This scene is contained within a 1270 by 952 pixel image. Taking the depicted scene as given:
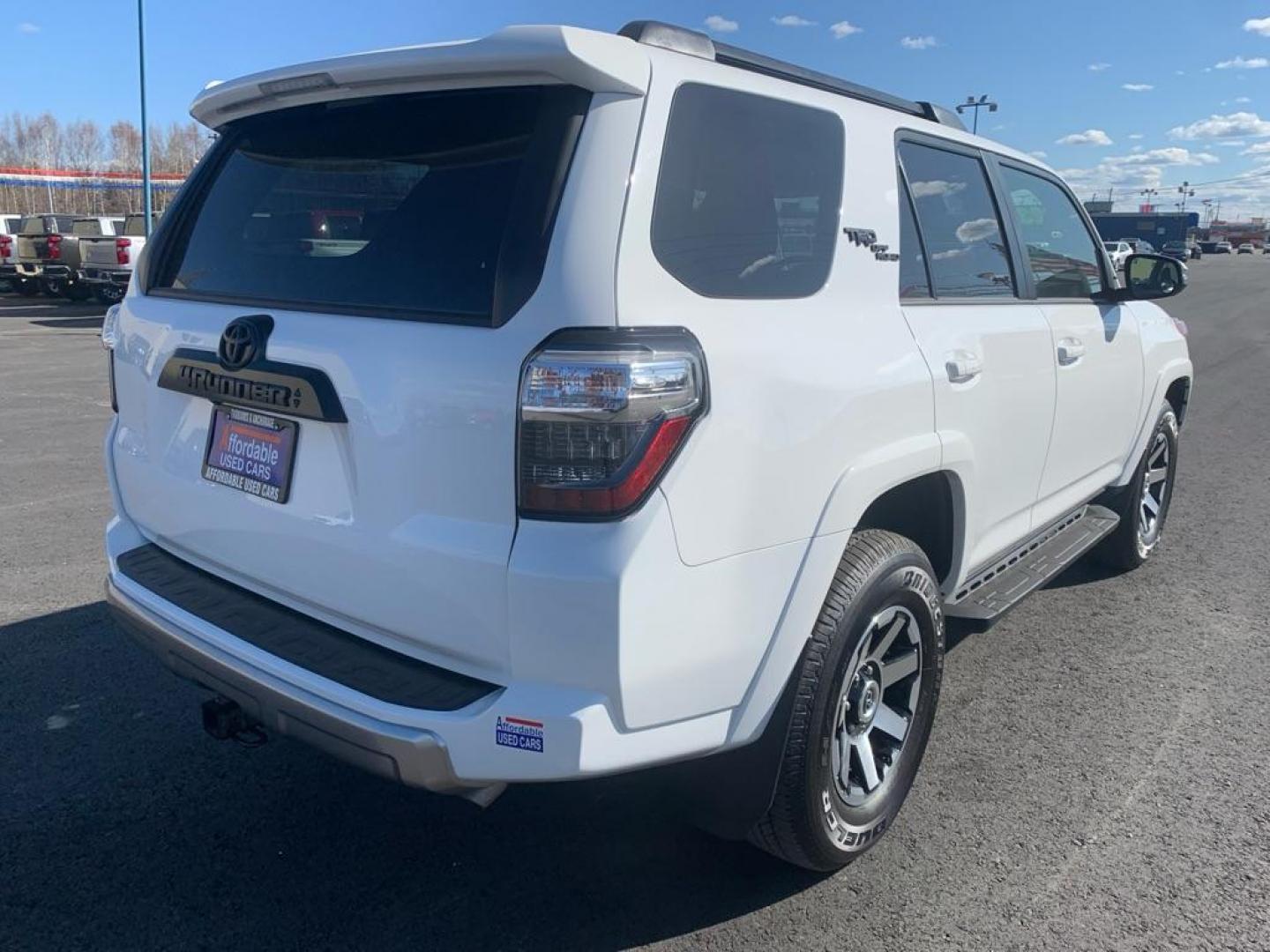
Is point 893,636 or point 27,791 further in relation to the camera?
point 27,791

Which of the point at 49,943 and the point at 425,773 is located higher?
the point at 425,773

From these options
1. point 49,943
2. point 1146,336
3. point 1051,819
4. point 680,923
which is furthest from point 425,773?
point 1146,336

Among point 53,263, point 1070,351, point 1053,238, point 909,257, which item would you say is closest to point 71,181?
point 53,263

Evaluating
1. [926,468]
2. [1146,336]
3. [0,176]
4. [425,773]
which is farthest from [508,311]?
[0,176]

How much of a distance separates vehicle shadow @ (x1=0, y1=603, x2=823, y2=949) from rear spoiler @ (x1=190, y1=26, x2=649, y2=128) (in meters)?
1.64

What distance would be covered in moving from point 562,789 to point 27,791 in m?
1.63

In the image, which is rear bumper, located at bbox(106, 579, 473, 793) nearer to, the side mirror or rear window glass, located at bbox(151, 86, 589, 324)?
rear window glass, located at bbox(151, 86, 589, 324)

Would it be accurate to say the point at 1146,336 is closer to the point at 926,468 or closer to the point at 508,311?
the point at 926,468

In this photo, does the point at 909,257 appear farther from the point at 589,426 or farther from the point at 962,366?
the point at 589,426

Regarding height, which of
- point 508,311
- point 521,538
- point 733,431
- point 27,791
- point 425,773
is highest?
point 508,311

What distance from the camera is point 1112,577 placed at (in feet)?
17.9

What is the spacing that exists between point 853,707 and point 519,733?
1140mm

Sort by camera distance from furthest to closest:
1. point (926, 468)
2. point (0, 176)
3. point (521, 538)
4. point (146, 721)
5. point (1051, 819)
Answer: point (0, 176) < point (146, 721) < point (1051, 819) < point (926, 468) < point (521, 538)

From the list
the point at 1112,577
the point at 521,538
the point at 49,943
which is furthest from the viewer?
the point at 1112,577
